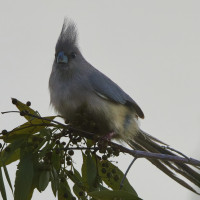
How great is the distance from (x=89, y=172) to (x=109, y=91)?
88 cm

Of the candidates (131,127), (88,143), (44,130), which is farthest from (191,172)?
(44,130)

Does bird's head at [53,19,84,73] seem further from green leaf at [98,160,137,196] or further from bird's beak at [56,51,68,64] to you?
green leaf at [98,160,137,196]

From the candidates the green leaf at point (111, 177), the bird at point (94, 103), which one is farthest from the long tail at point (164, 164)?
the green leaf at point (111, 177)

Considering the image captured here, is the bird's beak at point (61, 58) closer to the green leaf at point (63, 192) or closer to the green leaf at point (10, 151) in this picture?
the green leaf at point (10, 151)

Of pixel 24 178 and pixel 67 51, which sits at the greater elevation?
pixel 67 51

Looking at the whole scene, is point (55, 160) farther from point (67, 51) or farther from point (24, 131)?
point (67, 51)

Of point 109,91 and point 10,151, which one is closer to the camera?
point 10,151

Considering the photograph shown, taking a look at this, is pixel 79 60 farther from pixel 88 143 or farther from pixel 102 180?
pixel 102 180

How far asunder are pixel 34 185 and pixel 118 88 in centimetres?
124

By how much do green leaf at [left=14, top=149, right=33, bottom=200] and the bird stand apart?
0.59 m

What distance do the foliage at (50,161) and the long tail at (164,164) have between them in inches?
23.5

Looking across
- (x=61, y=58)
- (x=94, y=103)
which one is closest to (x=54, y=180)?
(x=94, y=103)

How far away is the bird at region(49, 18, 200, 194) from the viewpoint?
3109mm

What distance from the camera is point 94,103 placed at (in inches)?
123
